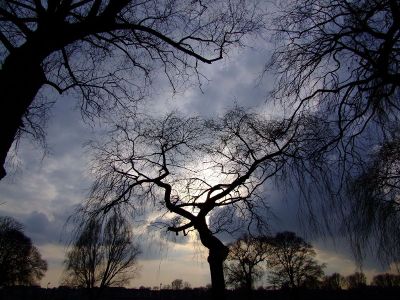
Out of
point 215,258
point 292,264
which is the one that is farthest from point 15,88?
point 292,264

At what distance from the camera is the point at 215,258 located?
12133mm

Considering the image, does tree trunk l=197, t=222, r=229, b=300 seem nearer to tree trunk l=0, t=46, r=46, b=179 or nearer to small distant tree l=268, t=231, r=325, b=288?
tree trunk l=0, t=46, r=46, b=179

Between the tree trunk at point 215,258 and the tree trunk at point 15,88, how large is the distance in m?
8.97

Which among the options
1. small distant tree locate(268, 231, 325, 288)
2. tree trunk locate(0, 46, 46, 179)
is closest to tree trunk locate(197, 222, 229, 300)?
tree trunk locate(0, 46, 46, 179)

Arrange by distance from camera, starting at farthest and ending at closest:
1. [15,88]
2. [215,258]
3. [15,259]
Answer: [15,259]
[215,258]
[15,88]

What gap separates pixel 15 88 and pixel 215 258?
30.6 ft

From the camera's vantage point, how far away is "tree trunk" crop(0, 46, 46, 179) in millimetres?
4008

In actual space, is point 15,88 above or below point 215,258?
above

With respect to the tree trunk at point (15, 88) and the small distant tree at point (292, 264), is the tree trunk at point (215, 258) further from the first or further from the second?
the small distant tree at point (292, 264)

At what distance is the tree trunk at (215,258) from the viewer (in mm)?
11688

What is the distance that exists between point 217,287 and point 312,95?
7.43m

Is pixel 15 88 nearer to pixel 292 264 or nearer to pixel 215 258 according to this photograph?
pixel 215 258

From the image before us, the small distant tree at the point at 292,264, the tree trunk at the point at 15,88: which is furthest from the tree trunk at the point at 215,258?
the small distant tree at the point at 292,264

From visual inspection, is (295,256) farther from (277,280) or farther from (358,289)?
(358,289)
